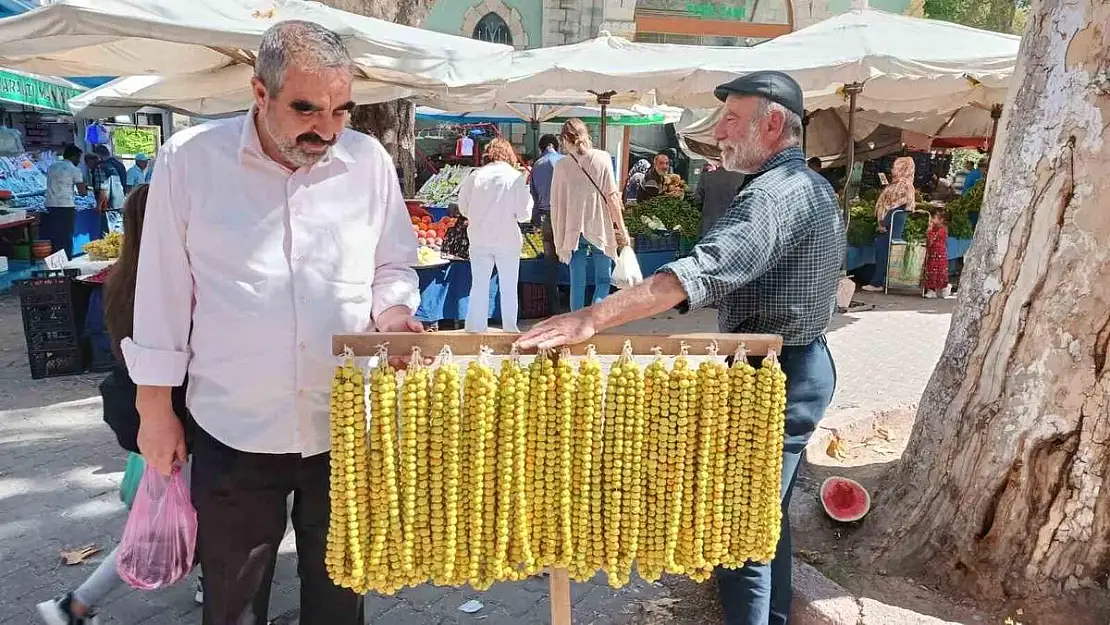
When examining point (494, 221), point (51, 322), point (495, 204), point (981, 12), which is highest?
point (981, 12)

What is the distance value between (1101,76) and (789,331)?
1392 mm

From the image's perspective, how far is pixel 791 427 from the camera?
95.7 inches

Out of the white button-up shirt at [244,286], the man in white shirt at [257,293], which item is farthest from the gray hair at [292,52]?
the white button-up shirt at [244,286]

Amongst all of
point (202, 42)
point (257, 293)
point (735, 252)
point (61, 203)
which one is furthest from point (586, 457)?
point (61, 203)

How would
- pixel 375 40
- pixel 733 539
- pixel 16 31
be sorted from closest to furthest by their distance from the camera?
pixel 733 539 → pixel 16 31 → pixel 375 40

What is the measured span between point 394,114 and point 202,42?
5.26 m

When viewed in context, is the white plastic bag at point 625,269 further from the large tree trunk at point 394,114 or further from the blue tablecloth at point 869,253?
the blue tablecloth at point 869,253

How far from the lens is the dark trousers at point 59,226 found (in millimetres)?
10867

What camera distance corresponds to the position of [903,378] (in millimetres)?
6773

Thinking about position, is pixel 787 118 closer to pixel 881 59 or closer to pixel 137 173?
pixel 881 59

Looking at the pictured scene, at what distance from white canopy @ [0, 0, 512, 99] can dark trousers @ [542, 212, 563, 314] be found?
7.29 feet

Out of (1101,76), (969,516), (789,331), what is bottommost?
(969,516)

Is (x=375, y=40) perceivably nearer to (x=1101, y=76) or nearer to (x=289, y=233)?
(x=289, y=233)

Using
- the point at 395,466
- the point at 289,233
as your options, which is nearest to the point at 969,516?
the point at 395,466
